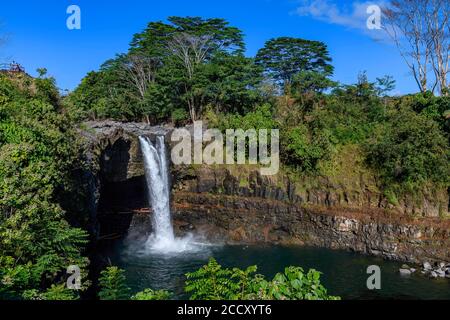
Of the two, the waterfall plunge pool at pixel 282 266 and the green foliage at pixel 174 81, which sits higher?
the green foliage at pixel 174 81

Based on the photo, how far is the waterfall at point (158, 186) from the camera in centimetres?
2584

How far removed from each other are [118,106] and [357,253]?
27.5 meters

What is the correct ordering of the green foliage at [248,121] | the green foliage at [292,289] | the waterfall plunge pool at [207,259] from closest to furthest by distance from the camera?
the green foliage at [292,289] < the waterfall plunge pool at [207,259] < the green foliage at [248,121]

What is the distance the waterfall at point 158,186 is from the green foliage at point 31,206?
11421 millimetres

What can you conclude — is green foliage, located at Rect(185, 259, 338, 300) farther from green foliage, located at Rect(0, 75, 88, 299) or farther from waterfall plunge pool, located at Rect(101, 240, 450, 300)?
waterfall plunge pool, located at Rect(101, 240, 450, 300)

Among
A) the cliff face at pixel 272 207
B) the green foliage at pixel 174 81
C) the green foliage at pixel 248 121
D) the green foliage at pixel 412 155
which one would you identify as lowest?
the cliff face at pixel 272 207

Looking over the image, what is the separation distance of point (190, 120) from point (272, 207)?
47.6 feet

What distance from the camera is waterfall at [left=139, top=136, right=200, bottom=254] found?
25.8m

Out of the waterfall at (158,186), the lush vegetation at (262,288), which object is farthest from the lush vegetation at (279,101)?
the lush vegetation at (262,288)

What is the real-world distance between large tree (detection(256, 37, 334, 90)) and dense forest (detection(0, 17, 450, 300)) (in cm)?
11

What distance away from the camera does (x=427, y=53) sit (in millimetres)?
29375

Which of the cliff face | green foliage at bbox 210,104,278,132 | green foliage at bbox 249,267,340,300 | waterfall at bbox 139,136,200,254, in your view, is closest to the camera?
green foliage at bbox 249,267,340,300

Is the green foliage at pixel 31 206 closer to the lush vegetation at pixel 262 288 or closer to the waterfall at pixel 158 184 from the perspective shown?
the lush vegetation at pixel 262 288

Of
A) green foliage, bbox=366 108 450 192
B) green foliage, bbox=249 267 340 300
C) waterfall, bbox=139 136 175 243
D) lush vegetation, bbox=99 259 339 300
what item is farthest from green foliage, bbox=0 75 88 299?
green foliage, bbox=366 108 450 192
